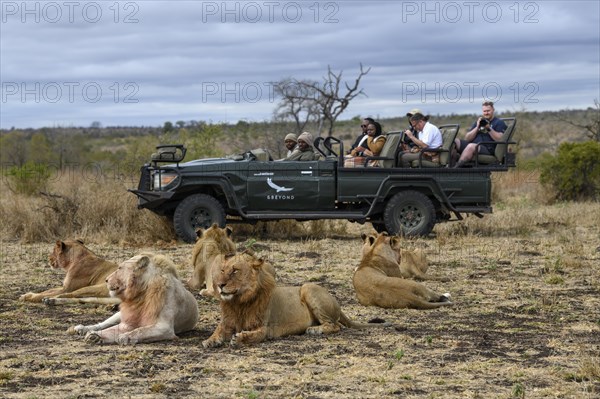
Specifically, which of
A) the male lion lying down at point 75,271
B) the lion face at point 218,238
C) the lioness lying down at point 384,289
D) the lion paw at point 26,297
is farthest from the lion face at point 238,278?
the lion face at point 218,238

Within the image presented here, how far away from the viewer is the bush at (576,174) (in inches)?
960

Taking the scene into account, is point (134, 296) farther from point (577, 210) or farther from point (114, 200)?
point (577, 210)

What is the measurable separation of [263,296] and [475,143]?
9.36 meters

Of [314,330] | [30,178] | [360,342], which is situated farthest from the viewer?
[30,178]

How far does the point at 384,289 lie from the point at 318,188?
629 cm

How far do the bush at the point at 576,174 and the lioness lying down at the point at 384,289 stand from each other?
14455mm

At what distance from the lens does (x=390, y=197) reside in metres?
17.2

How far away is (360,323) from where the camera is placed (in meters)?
9.31

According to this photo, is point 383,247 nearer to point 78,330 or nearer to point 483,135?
point 78,330

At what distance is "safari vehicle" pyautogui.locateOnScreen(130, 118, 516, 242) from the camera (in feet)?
54.1

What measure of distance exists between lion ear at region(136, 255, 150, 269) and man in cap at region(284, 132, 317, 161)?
8413mm

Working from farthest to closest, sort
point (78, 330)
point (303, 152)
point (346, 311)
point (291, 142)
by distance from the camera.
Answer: point (291, 142) < point (303, 152) < point (346, 311) < point (78, 330)

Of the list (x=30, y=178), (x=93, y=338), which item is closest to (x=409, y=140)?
(x=93, y=338)

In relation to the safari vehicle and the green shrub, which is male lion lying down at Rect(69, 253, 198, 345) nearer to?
the safari vehicle
